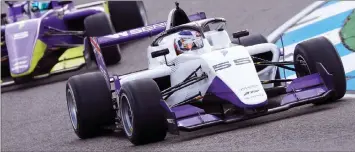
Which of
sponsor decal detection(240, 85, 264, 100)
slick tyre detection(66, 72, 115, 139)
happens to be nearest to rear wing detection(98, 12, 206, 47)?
slick tyre detection(66, 72, 115, 139)

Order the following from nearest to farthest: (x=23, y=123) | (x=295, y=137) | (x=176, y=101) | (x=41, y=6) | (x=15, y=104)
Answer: (x=295, y=137) < (x=176, y=101) < (x=23, y=123) < (x=15, y=104) < (x=41, y=6)

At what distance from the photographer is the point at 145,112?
31.7 ft

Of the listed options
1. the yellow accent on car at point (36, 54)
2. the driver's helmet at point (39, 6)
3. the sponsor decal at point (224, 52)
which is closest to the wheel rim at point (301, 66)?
the sponsor decal at point (224, 52)

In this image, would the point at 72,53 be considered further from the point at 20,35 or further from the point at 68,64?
the point at 20,35

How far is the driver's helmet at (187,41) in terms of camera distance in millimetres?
A: 10812

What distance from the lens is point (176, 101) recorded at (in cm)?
1062

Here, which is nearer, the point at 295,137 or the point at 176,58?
the point at 295,137

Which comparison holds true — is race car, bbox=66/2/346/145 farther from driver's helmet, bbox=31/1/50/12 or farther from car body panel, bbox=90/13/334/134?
driver's helmet, bbox=31/1/50/12

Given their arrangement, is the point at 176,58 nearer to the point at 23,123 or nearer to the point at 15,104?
the point at 23,123

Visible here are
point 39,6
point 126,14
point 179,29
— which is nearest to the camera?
point 179,29

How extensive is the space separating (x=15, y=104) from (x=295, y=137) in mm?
7517

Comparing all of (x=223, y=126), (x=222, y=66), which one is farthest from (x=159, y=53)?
(x=223, y=126)

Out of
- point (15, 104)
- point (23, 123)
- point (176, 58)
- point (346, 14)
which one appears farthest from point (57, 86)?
point (176, 58)

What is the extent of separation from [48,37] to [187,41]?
22.0ft
